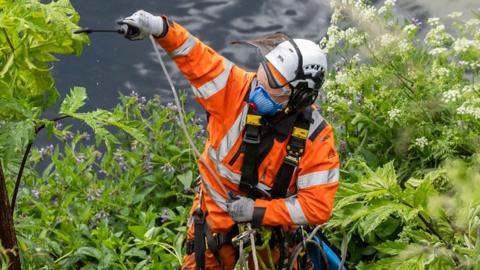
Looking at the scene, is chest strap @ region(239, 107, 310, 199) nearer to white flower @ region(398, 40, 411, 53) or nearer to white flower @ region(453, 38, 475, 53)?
white flower @ region(453, 38, 475, 53)

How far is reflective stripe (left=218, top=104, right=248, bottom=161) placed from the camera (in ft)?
13.3

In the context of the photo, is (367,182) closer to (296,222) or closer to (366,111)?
(296,222)

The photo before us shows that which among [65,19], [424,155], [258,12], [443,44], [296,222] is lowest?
[258,12]

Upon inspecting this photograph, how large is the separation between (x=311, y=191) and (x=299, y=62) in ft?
2.26

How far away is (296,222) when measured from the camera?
411 centimetres

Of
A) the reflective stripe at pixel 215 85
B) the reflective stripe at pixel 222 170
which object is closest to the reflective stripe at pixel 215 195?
the reflective stripe at pixel 222 170

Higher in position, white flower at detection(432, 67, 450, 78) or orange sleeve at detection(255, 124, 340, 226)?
white flower at detection(432, 67, 450, 78)

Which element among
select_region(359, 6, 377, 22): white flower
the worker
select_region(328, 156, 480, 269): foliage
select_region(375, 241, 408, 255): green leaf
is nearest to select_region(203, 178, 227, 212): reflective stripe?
the worker

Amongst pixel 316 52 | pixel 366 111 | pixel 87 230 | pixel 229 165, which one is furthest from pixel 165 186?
pixel 316 52

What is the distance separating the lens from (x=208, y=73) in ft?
12.8

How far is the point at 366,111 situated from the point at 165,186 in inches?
66.4

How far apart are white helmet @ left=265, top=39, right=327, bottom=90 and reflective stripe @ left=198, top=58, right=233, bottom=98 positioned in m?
0.23

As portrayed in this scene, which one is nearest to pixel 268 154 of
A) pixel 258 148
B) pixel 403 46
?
pixel 258 148

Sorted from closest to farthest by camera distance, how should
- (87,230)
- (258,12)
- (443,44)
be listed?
(443,44) < (87,230) < (258,12)
